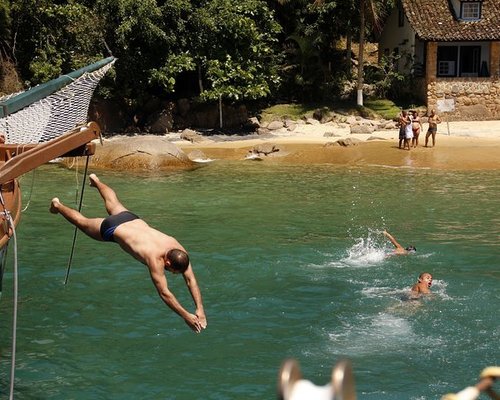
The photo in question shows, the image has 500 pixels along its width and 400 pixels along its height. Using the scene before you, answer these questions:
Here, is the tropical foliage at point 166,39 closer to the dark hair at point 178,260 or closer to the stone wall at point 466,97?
the stone wall at point 466,97

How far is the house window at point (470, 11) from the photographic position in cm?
4031

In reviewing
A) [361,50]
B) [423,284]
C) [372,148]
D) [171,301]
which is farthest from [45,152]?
[361,50]

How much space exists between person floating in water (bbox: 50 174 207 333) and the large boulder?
19.4 meters

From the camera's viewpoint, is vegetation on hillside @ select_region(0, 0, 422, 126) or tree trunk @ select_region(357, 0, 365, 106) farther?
tree trunk @ select_region(357, 0, 365, 106)

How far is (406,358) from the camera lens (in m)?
11.6

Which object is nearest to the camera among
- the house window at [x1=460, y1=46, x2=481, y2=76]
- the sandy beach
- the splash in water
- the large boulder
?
the splash in water

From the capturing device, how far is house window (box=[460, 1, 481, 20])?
4031 cm

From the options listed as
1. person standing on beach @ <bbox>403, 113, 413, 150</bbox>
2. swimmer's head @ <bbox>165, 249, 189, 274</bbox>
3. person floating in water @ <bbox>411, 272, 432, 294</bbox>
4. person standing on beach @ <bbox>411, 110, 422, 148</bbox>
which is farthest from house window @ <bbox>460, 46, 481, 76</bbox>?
swimmer's head @ <bbox>165, 249, 189, 274</bbox>

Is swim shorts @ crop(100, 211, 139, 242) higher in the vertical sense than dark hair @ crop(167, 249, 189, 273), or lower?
higher

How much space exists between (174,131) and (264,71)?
5261 mm

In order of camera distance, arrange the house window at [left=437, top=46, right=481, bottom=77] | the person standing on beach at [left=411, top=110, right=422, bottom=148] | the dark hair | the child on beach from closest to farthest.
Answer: the dark hair < the child on beach < the person standing on beach at [left=411, top=110, right=422, bottom=148] < the house window at [left=437, top=46, right=481, bottom=77]

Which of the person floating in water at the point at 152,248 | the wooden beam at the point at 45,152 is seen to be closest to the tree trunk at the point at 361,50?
the wooden beam at the point at 45,152

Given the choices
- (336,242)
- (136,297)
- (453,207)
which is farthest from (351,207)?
(136,297)

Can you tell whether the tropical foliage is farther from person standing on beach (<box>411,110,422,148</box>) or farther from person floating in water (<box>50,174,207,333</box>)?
person floating in water (<box>50,174,207,333</box>)
